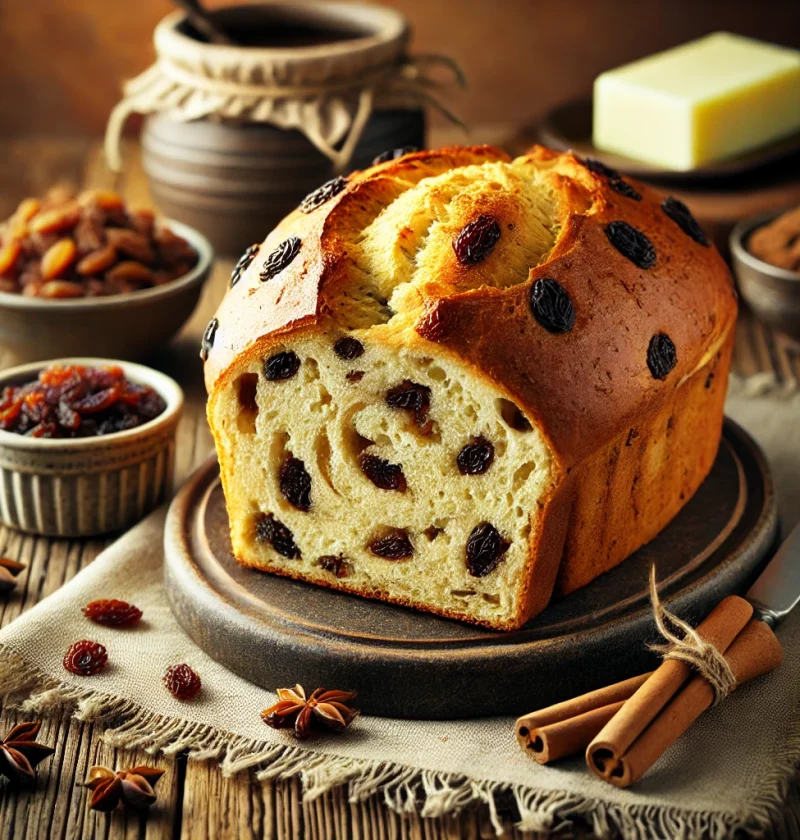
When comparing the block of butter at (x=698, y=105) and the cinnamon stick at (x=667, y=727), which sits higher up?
the block of butter at (x=698, y=105)

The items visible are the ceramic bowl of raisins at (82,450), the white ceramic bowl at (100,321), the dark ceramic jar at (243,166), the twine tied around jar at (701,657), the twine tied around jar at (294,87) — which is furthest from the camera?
the dark ceramic jar at (243,166)

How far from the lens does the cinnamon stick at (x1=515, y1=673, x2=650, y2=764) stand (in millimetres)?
2395

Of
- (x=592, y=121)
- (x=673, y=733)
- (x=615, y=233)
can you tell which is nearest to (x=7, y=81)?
(x=592, y=121)

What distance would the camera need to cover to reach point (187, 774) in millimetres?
2443

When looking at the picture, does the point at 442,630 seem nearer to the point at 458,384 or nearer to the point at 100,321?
the point at 458,384

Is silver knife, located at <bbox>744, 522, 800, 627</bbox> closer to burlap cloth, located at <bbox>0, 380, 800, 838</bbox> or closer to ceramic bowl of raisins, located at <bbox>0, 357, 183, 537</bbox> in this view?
burlap cloth, located at <bbox>0, 380, 800, 838</bbox>

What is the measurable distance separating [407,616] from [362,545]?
182 mm

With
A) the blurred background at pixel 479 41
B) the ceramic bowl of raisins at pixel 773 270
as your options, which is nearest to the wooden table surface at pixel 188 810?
the ceramic bowl of raisins at pixel 773 270

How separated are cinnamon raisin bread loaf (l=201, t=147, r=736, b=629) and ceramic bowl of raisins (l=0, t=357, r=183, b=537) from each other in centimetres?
48

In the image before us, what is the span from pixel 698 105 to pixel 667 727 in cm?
280

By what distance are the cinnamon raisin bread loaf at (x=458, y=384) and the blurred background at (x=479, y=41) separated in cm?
308

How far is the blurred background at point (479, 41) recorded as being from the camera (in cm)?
584

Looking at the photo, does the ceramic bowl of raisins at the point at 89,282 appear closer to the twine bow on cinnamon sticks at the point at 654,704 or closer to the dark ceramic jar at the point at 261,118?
the dark ceramic jar at the point at 261,118

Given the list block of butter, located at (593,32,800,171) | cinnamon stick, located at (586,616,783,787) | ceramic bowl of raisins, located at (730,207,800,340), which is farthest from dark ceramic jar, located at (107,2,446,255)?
cinnamon stick, located at (586,616,783,787)
